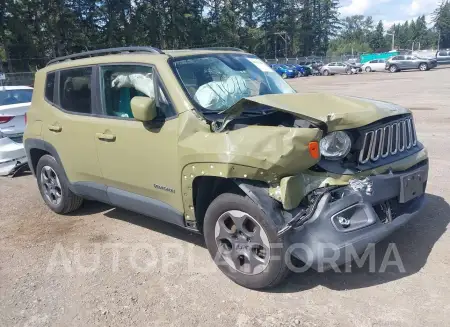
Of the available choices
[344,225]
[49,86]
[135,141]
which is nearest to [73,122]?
[49,86]

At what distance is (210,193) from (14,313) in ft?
5.95

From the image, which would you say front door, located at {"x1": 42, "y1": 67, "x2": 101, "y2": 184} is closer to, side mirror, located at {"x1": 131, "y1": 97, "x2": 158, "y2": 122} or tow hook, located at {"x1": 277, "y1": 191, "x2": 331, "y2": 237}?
side mirror, located at {"x1": 131, "y1": 97, "x2": 158, "y2": 122}

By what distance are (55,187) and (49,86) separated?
1260 millimetres

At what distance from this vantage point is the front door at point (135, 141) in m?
3.73

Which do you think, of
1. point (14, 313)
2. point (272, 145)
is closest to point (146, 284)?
point (14, 313)

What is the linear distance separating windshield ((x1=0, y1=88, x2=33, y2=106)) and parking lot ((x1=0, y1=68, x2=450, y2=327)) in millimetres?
3990

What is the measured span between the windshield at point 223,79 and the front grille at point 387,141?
126 cm

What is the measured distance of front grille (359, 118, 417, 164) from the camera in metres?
3.30

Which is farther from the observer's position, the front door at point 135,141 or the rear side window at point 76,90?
the rear side window at point 76,90

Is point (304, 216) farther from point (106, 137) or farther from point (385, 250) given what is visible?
point (106, 137)

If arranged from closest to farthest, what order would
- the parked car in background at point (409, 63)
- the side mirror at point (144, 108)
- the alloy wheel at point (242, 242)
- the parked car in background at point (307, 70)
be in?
1. the alloy wheel at point (242, 242)
2. the side mirror at point (144, 108)
3. the parked car in background at point (409, 63)
4. the parked car in background at point (307, 70)

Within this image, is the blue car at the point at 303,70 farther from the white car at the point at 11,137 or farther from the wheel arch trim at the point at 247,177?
the wheel arch trim at the point at 247,177

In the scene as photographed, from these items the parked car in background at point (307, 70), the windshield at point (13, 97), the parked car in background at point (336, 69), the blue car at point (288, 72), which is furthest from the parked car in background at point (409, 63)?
the windshield at point (13, 97)

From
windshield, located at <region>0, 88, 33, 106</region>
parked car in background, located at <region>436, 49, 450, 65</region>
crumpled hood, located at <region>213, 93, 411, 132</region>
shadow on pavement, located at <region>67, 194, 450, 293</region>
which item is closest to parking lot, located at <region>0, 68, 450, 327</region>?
shadow on pavement, located at <region>67, 194, 450, 293</region>
